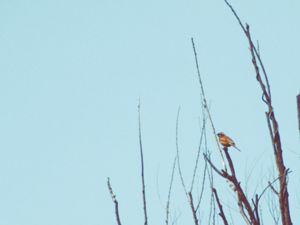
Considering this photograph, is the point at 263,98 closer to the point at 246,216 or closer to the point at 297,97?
the point at 297,97

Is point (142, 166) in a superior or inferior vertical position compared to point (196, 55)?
inferior

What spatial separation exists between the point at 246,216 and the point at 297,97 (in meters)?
0.32

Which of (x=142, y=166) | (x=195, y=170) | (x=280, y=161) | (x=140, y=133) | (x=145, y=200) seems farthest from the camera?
(x=195, y=170)

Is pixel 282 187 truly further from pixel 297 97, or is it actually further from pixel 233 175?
pixel 297 97

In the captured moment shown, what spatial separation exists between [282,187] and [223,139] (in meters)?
0.41

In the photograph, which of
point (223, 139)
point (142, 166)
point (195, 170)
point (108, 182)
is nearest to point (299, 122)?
point (223, 139)

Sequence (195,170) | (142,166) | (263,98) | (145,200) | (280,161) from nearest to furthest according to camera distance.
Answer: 1. (280,161)
2. (263,98)
3. (145,200)
4. (142,166)
5. (195,170)

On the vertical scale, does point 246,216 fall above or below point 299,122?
below

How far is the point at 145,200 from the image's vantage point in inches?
48.6

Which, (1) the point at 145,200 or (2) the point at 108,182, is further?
(1) the point at 145,200

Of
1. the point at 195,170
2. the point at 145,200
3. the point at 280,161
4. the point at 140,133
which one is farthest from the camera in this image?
the point at 195,170

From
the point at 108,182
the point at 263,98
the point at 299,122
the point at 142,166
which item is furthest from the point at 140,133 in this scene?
the point at 299,122

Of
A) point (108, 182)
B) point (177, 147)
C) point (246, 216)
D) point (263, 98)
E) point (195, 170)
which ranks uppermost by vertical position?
point (177, 147)

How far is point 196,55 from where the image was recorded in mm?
1405
